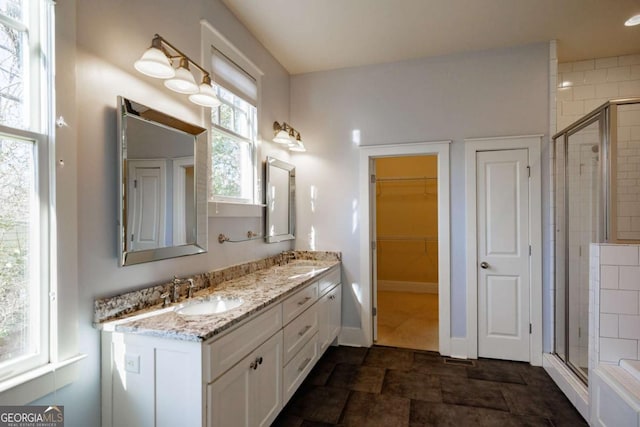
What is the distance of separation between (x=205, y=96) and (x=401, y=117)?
2.17m

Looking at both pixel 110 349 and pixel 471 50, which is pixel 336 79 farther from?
pixel 110 349

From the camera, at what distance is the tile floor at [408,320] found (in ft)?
12.0

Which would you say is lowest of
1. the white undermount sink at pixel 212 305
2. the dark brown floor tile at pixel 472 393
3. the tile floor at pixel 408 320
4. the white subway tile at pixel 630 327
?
the tile floor at pixel 408 320

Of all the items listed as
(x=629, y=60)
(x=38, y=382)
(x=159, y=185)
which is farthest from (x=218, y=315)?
(x=629, y=60)

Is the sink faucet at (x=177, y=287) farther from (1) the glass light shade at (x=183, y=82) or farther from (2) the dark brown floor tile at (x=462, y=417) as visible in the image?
(2) the dark brown floor tile at (x=462, y=417)

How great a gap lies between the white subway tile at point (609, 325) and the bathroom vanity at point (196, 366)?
6.76 ft

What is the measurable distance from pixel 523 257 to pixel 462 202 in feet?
2.44

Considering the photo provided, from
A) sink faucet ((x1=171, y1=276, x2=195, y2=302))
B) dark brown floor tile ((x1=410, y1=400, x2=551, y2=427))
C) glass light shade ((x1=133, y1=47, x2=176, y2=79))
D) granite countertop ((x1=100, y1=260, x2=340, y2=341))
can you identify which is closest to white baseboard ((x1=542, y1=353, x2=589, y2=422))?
dark brown floor tile ((x1=410, y1=400, x2=551, y2=427))

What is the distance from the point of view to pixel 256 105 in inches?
118

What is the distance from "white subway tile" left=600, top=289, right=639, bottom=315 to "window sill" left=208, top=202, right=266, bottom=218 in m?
2.56

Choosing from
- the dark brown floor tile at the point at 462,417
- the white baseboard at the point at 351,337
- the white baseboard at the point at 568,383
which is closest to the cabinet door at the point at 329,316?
the white baseboard at the point at 351,337

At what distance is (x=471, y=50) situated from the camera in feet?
10.7

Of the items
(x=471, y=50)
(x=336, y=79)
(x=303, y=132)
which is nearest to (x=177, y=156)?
(x=303, y=132)

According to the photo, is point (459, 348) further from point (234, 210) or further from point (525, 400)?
point (234, 210)
